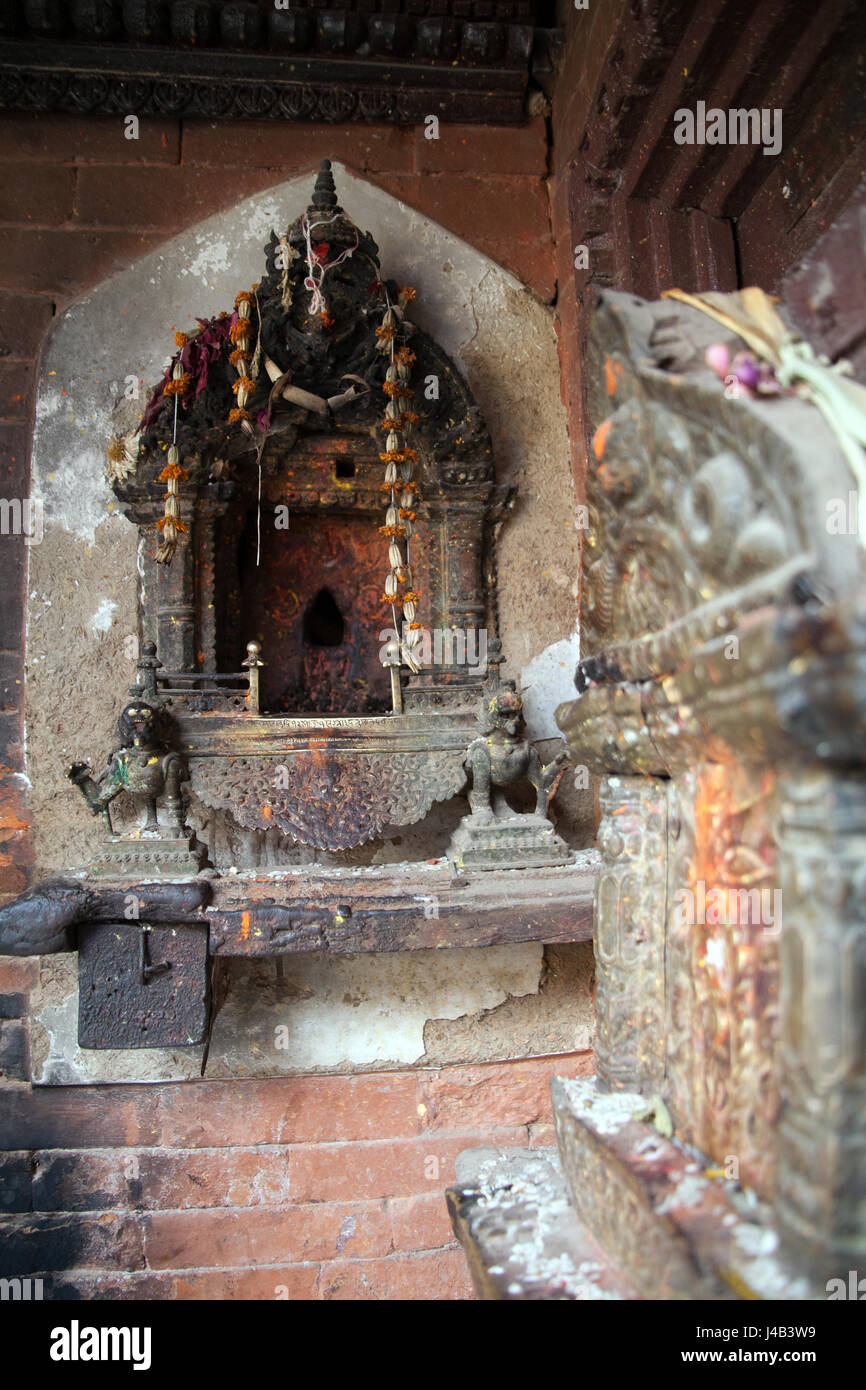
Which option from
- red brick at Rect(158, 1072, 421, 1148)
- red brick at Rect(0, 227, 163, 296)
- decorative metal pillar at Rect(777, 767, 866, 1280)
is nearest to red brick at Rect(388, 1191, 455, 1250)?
red brick at Rect(158, 1072, 421, 1148)

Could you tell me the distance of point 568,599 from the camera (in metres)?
3.57

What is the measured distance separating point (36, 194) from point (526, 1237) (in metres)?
3.97

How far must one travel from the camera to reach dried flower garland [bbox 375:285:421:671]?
10.5 feet

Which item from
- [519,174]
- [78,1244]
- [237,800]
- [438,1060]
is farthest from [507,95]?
[78,1244]

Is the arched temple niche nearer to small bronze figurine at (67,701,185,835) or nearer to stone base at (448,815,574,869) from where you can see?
small bronze figurine at (67,701,185,835)

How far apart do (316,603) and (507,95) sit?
2.31 metres

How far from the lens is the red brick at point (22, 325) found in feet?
11.2

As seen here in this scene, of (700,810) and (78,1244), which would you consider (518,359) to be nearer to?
(700,810)

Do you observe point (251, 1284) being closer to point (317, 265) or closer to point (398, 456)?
point (398, 456)

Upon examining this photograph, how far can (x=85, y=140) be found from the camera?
3.56 m

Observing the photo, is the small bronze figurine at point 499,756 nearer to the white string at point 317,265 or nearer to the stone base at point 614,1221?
the stone base at point 614,1221

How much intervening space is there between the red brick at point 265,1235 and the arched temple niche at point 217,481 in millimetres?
1354

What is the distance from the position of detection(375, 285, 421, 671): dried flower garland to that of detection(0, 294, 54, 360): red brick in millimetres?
1361

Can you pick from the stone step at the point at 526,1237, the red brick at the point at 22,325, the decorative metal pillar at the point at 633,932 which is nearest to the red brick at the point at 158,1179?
the stone step at the point at 526,1237
